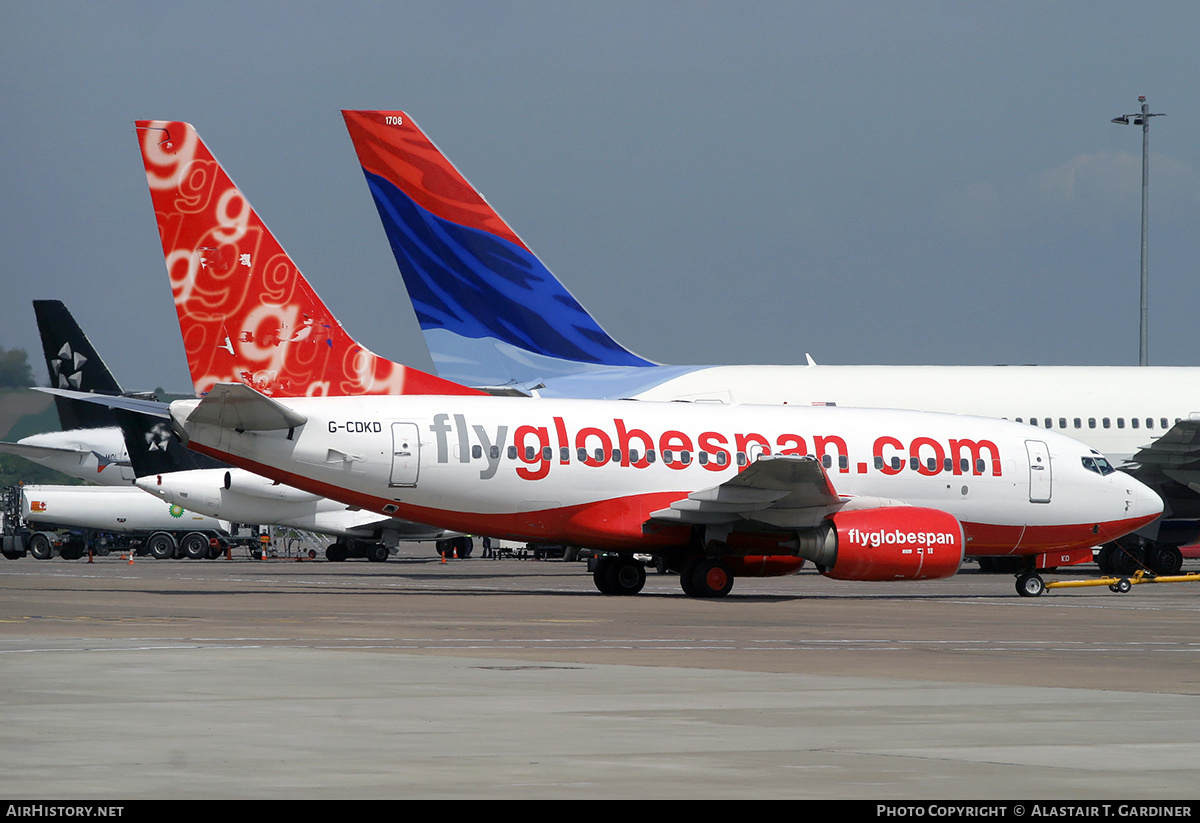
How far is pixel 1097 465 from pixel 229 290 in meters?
17.2

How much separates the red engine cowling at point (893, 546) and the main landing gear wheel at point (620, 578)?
12.7 feet

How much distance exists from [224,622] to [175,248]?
981cm

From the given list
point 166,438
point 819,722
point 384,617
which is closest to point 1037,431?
point 384,617

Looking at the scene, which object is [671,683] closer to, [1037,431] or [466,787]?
[466,787]

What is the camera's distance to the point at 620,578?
99.7 feet

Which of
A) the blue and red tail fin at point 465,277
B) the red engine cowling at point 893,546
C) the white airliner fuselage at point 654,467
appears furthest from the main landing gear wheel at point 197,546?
the red engine cowling at point 893,546

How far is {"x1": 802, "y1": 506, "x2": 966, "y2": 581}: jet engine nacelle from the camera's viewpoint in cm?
2789

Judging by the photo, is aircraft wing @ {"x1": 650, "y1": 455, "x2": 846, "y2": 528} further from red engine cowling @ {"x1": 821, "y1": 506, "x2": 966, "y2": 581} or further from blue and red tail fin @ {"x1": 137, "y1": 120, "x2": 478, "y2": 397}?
blue and red tail fin @ {"x1": 137, "y1": 120, "x2": 478, "y2": 397}

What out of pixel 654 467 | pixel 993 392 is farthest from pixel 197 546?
pixel 654 467

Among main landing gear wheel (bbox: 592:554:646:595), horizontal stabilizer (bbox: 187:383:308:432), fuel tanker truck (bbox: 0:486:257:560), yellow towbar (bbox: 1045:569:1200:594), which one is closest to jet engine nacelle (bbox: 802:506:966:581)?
main landing gear wheel (bbox: 592:554:646:595)

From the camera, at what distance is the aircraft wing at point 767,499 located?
1089 inches

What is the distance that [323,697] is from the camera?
12586mm

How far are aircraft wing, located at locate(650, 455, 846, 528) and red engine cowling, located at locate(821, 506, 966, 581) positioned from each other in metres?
0.51

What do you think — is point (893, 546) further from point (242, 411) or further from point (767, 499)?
point (242, 411)
